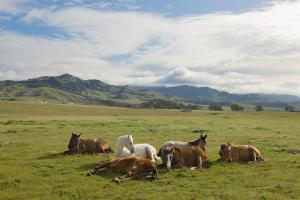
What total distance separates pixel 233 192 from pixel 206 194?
1.04 meters

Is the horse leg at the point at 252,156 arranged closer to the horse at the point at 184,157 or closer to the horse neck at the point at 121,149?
the horse at the point at 184,157

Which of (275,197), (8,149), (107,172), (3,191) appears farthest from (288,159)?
(8,149)

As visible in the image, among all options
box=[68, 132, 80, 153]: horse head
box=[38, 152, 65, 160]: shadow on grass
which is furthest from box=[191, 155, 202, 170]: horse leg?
box=[38, 152, 65, 160]: shadow on grass

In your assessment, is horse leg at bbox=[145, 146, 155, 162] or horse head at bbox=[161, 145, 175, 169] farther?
horse leg at bbox=[145, 146, 155, 162]

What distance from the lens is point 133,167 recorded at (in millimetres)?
17234

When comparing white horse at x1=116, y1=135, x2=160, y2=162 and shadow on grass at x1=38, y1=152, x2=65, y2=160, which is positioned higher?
white horse at x1=116, y1=135, x2=160, y2=162

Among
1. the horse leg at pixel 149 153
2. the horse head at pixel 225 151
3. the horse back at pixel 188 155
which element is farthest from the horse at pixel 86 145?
the horse head at pixel 225 151

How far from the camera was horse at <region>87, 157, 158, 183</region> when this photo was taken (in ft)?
56.0

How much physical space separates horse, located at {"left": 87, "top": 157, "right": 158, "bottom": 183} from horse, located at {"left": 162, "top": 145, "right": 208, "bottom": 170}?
5.85ft

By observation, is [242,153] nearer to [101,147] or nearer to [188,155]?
[188,155]

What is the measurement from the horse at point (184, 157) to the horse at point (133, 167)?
178 centimetres

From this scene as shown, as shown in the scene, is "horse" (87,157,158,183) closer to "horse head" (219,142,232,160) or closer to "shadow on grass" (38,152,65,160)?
"horse head" (219,142,232,160)

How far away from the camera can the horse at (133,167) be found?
56.0ft

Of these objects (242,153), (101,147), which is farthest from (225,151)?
(101,147)
